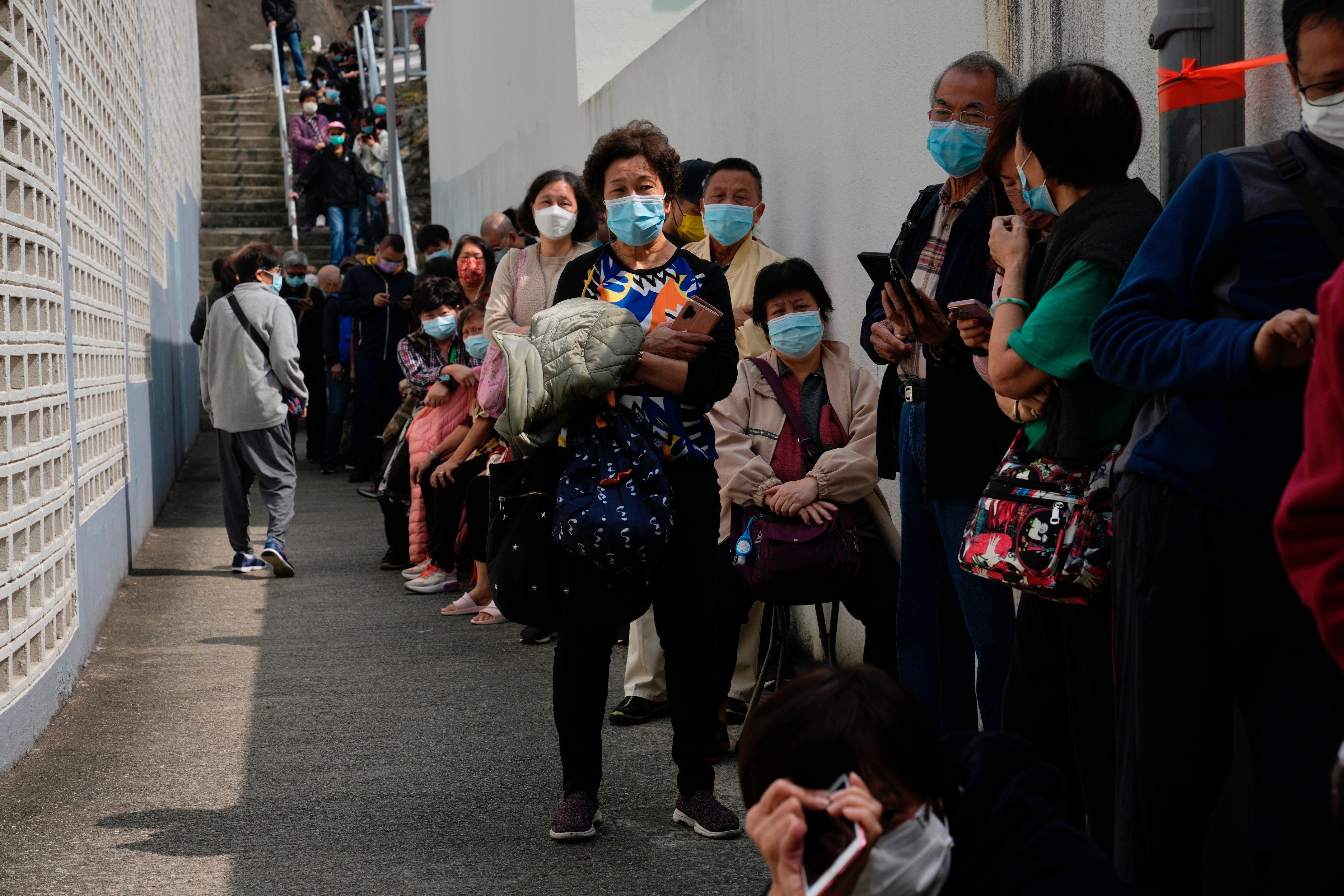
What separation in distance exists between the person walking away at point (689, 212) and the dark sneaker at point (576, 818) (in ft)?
9.07

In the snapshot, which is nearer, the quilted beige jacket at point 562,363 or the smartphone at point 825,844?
the smartphone at point 825,844

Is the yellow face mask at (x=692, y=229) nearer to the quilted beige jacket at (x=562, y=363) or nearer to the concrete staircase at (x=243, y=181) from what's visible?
the quilted beige jacket at (x=562, y=363)

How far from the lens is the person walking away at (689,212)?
571 centimetres

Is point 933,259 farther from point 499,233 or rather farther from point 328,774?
point 499,233

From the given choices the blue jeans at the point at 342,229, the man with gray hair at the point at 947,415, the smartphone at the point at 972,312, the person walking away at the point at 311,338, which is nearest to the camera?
the smartphone at the point at 972,312

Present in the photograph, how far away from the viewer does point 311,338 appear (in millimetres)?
13508

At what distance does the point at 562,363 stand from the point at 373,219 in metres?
16.1

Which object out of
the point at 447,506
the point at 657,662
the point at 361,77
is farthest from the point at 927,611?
the point at 361,77

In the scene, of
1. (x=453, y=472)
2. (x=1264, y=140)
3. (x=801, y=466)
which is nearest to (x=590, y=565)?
(x=801, y=466)

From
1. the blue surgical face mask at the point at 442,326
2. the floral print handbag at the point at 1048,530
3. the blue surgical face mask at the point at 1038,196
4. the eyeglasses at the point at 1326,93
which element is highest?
the eyeglasses at the point at 1326,93

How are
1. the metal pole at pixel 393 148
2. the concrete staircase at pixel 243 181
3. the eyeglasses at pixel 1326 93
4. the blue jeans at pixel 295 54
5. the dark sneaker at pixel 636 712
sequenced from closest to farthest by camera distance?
the eyeglasses at pixel 1326 93 < the dark sneaker at pixel 636 712 < the metal pole at pixel 393 148 < the concrete staircase at pixel 243 181 < the blue jeans at pixel 295 54

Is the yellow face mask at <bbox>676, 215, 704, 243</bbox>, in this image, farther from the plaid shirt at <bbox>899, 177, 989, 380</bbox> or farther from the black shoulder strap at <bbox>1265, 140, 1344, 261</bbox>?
the black shoulder strap at <bbox>1265, 140, 1344, 261</bbox>

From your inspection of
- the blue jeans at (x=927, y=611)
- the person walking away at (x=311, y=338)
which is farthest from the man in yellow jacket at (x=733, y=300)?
the person walking away at (x=311, y=338)

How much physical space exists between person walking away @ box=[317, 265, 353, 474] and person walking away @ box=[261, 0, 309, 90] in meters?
12.3
